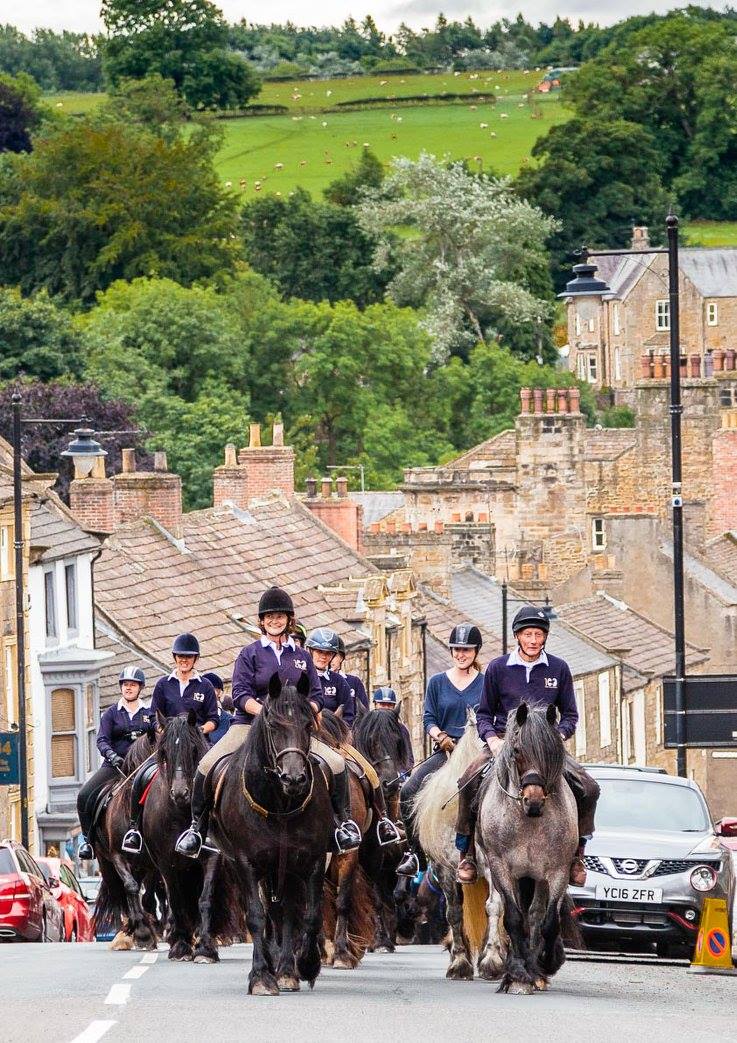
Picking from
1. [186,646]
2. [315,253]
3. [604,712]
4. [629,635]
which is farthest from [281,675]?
[315,253]

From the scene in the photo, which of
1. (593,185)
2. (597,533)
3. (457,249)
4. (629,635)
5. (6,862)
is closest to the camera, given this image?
(6,862)

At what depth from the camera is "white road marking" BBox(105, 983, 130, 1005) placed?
1964cm

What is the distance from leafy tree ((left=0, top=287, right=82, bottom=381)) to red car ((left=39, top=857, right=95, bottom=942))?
7306cm

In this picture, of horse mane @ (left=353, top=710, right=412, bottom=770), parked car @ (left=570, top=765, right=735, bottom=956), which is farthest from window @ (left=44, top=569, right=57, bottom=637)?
horse mane @ (left=353, top=710, right=412, bottom=770)

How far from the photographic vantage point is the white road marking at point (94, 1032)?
55.7 ft

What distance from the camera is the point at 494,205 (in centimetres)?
15938

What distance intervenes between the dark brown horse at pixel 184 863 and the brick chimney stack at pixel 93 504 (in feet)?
114

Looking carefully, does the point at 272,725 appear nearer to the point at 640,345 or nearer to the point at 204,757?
the point at 204,757

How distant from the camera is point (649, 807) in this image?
2911 centimetres

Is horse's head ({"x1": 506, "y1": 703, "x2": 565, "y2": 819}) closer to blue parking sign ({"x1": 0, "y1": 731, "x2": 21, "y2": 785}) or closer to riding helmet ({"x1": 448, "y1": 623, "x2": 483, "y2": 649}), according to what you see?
riding helmet ({"x1": 448, "y1": 623, "x2": 483, "y2": 649})

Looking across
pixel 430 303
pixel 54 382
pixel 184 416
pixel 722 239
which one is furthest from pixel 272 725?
pixel 722 239

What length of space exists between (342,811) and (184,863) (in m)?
3.11

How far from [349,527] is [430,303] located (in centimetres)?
8498

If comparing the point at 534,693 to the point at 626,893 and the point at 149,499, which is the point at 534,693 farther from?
the point at 149,499
